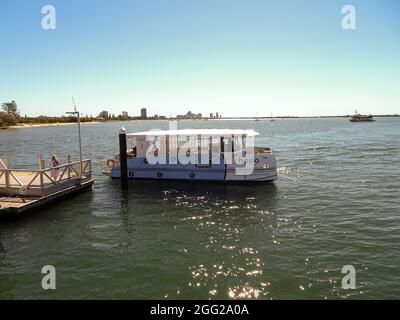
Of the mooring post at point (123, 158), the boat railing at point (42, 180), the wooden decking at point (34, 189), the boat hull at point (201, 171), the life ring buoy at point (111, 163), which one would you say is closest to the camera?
the wooden decking at point (34, 189)

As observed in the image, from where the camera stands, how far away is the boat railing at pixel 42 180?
60.0ft

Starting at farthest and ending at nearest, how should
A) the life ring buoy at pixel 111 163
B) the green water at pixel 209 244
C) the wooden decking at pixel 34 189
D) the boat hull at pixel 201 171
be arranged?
the life ring buoy at pixel 111 163, the boat hull at pixel 201 171, the wooden decking at pixel 34 189, the green water at pixel 209 244

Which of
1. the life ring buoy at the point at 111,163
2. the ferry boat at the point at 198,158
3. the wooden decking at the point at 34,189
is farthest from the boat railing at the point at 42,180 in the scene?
the ferry boat at the point at 198,158

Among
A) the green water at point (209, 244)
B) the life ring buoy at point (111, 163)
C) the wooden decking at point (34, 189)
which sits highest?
the life ring buoy at point (111, 163)

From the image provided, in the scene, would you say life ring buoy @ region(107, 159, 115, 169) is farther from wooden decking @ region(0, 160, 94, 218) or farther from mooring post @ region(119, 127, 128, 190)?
wooden decking @ region(0, 160, 94, 218)

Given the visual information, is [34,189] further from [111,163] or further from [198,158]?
[198,158]

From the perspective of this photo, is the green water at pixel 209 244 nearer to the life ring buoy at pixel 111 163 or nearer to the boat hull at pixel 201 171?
the boat hull at pixel 201 171

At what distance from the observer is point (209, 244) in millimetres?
13938

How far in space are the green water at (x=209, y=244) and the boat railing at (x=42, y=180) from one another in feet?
3.43

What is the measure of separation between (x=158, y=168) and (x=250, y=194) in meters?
7.67

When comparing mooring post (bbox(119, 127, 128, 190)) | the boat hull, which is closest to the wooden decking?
mooring post (bbox(119, 127, 128, 190))

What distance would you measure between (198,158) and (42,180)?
11.3 meters

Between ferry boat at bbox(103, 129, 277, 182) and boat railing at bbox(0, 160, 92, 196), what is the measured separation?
4.79 meters
